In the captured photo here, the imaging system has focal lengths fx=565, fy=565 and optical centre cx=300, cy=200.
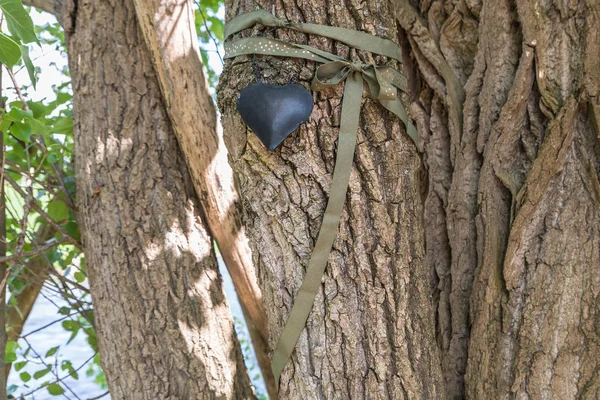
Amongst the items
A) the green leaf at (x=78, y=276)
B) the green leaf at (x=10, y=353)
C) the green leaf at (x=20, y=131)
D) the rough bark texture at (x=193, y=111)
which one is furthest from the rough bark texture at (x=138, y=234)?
the green leaf at (x=10, y=353)

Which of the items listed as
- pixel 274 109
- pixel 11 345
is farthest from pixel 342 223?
pixel 11 345

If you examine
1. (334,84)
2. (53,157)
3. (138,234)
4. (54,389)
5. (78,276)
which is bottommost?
(54,389)

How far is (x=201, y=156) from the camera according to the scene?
2018 millimetres

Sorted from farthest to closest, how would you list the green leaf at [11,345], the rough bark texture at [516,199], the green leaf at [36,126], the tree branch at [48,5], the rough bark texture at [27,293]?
1. the rough bark texture at [27,293]
2. the green leaf at [11,345]
3. the tree branch at [48,5]
4. the green leaf at [36,126]
5. the rough bark texture at [516,199]

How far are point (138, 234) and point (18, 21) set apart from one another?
0.83m

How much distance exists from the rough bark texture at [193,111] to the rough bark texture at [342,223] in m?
0.57

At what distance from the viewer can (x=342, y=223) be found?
1.41 meters

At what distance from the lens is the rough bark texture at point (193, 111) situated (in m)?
1.95

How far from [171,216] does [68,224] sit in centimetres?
61

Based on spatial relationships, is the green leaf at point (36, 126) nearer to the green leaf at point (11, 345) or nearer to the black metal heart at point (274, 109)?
the black metal heart at point (274, 109)

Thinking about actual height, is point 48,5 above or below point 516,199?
above

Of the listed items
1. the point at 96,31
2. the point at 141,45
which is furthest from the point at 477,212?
the point at 96,31

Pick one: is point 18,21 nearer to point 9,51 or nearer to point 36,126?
point 9,51

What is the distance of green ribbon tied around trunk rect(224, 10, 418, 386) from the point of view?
1368 millimetres
